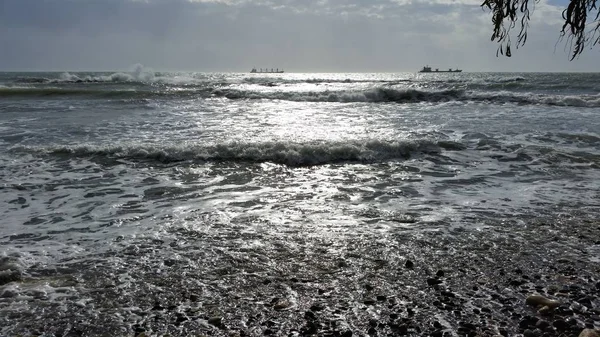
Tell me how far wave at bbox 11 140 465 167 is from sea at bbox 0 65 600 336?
4 centimetres

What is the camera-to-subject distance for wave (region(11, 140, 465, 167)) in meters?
8.69

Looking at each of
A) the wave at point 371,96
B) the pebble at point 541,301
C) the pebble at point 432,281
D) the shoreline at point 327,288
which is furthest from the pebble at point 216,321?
the wave at point 371,96

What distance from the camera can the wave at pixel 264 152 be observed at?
28.5 ft

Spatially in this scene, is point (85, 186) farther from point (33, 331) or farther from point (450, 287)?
point (450, 287)

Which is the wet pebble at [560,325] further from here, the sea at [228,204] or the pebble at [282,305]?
the pebble at [282,305]

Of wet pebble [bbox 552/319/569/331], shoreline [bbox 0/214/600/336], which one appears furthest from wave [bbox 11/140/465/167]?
wet pebble [bbox 552/319/569/331]

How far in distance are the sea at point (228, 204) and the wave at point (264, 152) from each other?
0.04 m

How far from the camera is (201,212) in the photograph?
5383 mm

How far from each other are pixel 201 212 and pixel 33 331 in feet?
8.85

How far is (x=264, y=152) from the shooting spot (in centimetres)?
891

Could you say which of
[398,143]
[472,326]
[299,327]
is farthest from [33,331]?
[398,143]

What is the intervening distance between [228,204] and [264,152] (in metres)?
3.29

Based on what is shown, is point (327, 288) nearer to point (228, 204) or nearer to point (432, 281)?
point (432, 281)

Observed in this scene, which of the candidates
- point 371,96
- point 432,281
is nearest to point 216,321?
point 432,281
